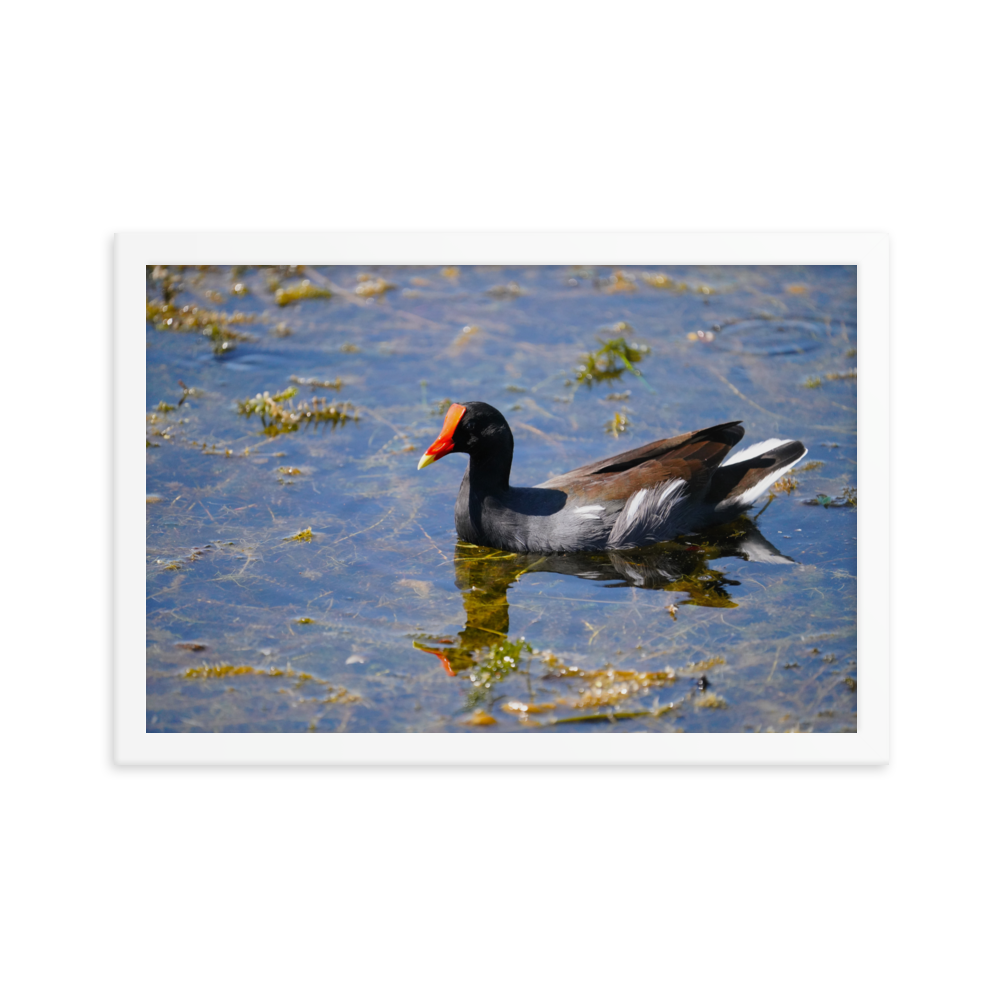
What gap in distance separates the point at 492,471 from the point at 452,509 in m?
0.55

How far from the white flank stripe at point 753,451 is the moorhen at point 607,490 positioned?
10 millimetres

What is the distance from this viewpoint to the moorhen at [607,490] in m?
6.11

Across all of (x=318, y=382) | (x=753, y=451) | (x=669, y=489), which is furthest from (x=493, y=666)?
(x=318, y=382)

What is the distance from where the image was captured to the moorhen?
6.11 metres

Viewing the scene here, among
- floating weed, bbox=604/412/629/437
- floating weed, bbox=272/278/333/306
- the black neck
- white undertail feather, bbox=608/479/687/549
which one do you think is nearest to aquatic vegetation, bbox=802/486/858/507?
white undertail feather, bbox=608/479/687/549

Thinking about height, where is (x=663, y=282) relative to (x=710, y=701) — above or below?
above

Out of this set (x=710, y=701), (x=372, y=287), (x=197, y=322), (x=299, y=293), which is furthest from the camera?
(x=372, y=287)

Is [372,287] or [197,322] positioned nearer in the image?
[197,322]

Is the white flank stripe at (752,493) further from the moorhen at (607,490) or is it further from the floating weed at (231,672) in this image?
the floating weed at (231,672)

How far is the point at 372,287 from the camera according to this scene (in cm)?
874

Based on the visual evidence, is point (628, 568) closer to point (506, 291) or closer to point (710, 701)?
point (710, 701)

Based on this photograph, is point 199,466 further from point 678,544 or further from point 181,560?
point 678,544
